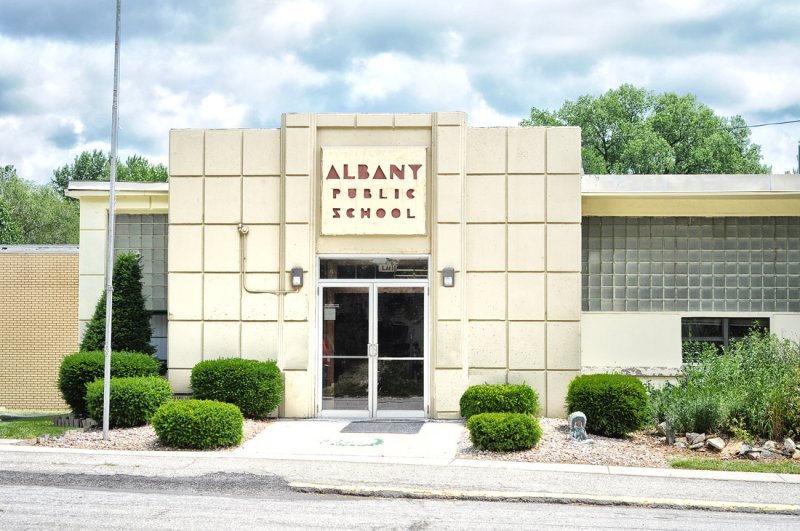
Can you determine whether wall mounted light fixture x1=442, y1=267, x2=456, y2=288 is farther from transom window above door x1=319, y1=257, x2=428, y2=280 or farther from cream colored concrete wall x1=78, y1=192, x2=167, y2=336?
cream colored concrete wall x1=78, y1=192, x2=167, y2=336

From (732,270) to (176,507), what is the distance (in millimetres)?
13150

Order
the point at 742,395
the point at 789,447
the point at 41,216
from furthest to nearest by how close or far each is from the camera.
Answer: the point at 41,216 < the point at 742,395 < the point at 789,447

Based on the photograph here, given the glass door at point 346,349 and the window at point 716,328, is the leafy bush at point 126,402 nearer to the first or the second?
the glass door at point 346,349

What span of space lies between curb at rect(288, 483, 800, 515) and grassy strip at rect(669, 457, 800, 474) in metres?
2.17

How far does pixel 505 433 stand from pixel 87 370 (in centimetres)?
844

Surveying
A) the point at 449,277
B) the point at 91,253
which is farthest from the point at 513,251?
the point at 91,253

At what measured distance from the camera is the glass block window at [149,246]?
19781mm

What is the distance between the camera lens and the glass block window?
Result: 779 inches

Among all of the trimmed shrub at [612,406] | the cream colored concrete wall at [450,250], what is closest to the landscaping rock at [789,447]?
the trimmed shrub at [612,406]

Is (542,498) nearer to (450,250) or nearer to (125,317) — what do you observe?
(450,250)

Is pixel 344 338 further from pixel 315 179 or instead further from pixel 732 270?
pixel 732 270

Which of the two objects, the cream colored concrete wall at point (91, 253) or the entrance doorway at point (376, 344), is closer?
the entrance doorway at point (376, 344)

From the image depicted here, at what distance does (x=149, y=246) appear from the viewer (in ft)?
65.0

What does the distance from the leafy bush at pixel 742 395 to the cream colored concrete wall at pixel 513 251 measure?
7.40ft
